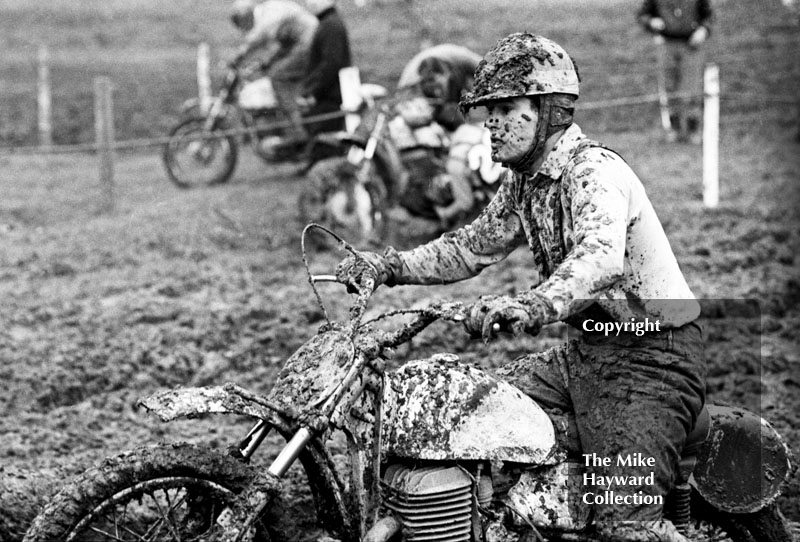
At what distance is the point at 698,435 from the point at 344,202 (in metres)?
7.20

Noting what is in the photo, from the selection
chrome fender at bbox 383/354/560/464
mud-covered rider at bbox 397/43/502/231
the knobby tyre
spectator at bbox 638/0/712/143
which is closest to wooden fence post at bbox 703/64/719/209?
spectator at bbox 638/0/712/143

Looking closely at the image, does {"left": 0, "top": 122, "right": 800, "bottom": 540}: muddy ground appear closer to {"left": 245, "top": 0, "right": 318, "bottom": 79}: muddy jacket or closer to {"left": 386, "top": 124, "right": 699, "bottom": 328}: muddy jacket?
{"left": 245, "top": 0, "right": 318, "bottom": 79}: muddy jacket

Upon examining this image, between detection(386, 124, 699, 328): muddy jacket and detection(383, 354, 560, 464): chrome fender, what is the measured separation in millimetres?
400

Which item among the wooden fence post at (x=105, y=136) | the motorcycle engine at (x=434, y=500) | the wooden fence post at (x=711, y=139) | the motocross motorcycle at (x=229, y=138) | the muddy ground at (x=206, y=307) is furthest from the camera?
the motocross motorcycle at (x=229, y=138)

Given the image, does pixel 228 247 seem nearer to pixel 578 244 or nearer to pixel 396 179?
pixel 396 179

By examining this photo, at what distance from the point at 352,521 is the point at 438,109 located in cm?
765

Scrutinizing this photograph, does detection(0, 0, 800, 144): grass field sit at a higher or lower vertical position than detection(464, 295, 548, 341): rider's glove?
higher

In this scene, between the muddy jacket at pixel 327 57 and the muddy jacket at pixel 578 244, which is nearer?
the muddy jacket at pixel 578 244

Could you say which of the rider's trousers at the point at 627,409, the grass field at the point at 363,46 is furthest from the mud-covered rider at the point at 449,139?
the rider's trousers at the point at 627,409

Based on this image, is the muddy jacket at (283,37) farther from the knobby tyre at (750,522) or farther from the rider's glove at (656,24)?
the knobby tyre at (750,522)

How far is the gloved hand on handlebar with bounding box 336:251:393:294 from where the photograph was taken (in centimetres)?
395

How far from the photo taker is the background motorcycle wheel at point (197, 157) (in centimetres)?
1393

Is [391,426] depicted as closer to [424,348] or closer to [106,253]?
[424,348]

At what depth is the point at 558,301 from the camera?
134 inches
